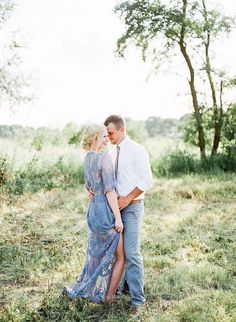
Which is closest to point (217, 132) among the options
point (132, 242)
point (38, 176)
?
point (38, 176)

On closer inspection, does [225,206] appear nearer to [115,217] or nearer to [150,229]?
[150,229]

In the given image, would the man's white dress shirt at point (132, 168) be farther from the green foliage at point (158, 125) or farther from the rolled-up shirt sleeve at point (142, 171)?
the green foliage at point (158, 125)

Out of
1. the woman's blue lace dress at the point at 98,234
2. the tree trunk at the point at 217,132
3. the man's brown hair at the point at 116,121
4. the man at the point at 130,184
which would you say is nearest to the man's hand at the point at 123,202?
the man at the point at 130,184

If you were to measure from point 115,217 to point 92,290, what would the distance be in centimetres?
83

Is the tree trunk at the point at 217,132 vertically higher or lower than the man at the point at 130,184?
higher

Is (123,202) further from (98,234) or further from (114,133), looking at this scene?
(114,133)

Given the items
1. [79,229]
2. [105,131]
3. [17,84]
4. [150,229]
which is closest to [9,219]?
[79,229]

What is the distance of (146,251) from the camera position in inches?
271

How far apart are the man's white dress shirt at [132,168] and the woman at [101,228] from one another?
140mm

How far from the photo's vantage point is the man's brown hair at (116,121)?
14.5 feet

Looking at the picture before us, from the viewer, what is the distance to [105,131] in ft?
14.2

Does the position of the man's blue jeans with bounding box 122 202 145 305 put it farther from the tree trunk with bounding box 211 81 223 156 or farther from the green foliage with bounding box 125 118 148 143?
the green foliage with bounding box 125 118 148 143

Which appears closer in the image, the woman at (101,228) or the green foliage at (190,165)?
the woman at (101,228)

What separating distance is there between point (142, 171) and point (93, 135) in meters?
0.58
